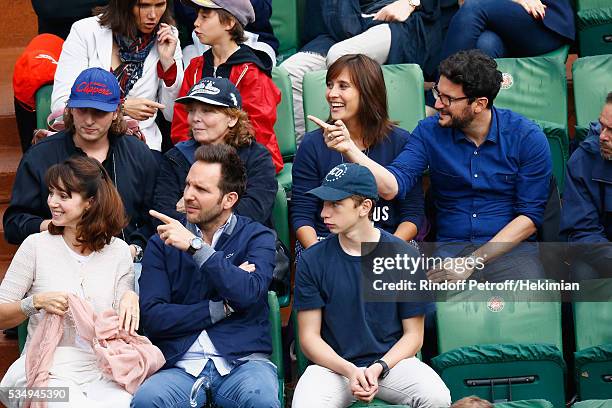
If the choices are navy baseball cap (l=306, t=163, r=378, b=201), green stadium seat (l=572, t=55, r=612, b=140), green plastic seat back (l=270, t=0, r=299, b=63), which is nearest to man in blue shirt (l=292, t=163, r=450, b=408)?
navy baseball cap (l=306, t=163, r=378, b=201)

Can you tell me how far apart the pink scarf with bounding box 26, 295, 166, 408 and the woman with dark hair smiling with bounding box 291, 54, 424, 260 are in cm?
104

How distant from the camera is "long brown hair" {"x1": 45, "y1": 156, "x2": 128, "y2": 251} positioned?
16.7ft

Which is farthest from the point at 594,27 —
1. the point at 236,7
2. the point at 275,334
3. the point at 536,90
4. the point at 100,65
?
the point at 275,334

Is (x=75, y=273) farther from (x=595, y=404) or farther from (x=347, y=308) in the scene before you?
(x=595, y=404)

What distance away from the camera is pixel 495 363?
5.15 m

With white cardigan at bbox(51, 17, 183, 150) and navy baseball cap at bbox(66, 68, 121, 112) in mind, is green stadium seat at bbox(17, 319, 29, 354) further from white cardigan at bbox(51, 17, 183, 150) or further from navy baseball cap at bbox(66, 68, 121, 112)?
white cardigan at bbox(51, 17, 183, 150)

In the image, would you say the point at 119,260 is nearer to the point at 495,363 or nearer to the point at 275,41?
the point at 495,363

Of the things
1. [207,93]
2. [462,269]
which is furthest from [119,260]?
[462,269]

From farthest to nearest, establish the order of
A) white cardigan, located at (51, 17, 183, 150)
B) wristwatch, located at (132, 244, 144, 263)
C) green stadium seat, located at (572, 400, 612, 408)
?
white cardigan, located at (51, 17, 183, 150) → wristwatch, located at (132, 244, 144, 263) → green stadium seat, located at (572, 400, 612, 408)

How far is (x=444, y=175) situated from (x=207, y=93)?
1116 millimetres

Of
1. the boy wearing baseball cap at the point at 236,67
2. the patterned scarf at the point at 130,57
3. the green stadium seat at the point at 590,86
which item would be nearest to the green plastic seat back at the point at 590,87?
the green stadium seat at the point at 590,86

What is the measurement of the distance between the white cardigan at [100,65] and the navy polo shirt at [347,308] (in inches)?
57.9

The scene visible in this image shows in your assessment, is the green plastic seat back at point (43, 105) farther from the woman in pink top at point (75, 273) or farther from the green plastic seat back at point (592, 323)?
the green plastic seat back at point (592, 323)

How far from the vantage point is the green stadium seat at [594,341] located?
5.21 metres
